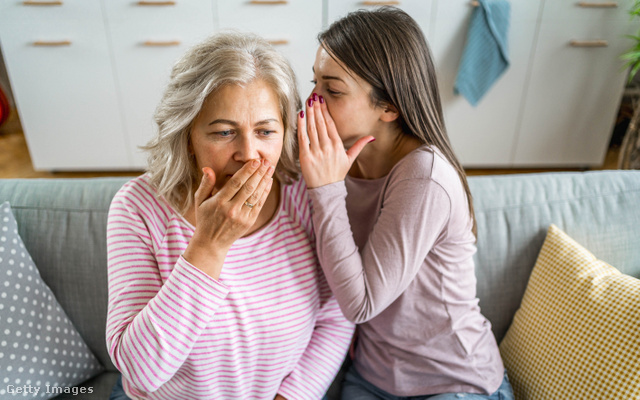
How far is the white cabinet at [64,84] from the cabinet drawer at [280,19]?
831 millimetres

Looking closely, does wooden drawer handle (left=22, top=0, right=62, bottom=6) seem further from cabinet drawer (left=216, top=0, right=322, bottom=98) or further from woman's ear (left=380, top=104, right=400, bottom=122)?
woman's ear (left=380, top=104, right=400, bottom=122)

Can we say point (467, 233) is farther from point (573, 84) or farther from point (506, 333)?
point (573, 84)

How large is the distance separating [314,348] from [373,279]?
0.99 feet

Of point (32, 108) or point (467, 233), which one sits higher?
point (467, 233)

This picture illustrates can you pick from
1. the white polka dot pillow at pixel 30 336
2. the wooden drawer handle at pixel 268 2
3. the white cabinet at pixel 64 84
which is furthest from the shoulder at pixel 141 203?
the white cabinet at pixel 64 84

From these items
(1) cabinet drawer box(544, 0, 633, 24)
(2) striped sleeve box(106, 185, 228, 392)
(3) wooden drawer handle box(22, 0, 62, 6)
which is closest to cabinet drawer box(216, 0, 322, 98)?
(3) wooden drawer handle box(22, 0, 62, 6)

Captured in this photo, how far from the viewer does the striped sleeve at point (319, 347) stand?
3.80 feet

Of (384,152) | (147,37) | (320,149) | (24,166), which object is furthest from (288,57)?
(24,166)

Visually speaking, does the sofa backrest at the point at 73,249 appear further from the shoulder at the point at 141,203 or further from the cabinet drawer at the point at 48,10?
the cabinet drawer at the point at 48,10

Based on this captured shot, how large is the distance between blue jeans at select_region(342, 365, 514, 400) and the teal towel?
2299 millimetres

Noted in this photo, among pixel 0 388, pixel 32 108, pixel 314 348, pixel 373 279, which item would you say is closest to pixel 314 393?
pixel 314 348

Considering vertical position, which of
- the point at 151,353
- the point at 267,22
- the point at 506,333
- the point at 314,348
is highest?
the point at 267,22

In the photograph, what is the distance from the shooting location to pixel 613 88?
10.6ft

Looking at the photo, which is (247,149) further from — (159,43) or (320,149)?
(159,43)
